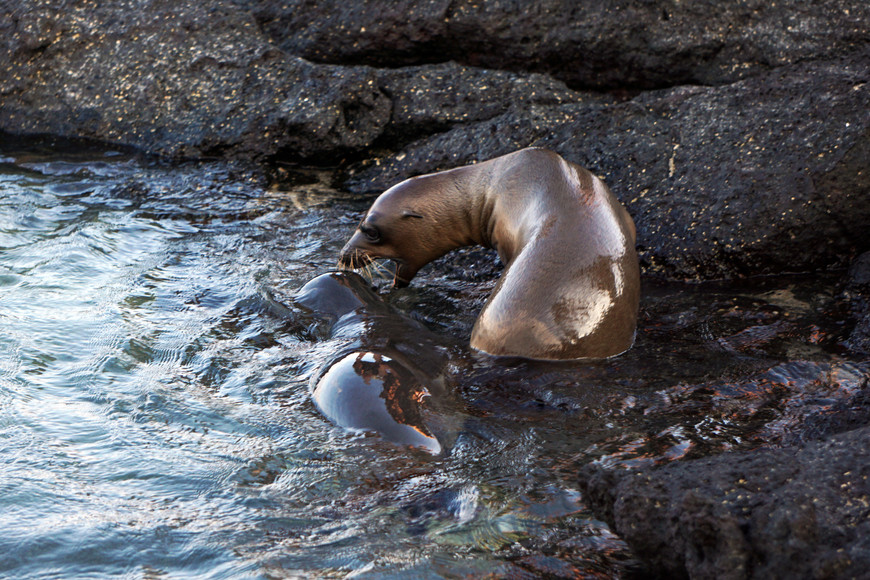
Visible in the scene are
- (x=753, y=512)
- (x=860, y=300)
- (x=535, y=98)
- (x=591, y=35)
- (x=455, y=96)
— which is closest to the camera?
(x=753, y=512)

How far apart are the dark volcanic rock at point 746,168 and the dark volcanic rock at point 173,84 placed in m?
2.13

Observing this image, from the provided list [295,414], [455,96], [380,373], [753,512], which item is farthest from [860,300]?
[455,96]

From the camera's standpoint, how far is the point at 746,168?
5.60 metres

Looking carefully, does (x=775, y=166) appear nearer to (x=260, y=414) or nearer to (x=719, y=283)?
(x=719, y=283)

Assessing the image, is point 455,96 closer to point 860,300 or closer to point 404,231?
point 404,231

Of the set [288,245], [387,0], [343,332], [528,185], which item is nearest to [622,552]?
[343,332]

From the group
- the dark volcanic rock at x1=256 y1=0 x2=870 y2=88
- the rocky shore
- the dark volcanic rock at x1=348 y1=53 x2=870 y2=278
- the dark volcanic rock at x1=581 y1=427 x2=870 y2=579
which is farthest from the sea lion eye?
the dark volcanic rock at x1=581 y1=427 x2=870 y2=579

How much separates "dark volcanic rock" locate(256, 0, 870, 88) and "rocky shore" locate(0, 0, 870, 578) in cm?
1

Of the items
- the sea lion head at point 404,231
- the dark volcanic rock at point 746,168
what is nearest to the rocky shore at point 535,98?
the dark volcanic rock at point 746,168

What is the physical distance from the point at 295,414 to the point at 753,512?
214 cm

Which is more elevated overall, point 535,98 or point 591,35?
point 591,35

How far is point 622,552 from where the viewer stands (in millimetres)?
2908

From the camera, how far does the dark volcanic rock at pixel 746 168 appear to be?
536 cm

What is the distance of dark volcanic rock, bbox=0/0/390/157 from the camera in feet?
24.6
